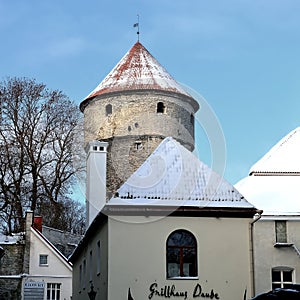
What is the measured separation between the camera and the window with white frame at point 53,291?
37.6m

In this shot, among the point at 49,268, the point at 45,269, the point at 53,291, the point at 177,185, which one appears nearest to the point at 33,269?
the point at 45,269

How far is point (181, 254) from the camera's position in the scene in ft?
68.2

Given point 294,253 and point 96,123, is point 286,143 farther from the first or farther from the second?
point 96,123

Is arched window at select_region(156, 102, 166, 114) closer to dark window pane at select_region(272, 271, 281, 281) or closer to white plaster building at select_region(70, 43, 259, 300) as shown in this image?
white plaster building at select_region(70, 43, 259, 300)

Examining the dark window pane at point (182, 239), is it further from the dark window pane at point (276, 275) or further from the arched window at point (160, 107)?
the arched window at point (160, 107)

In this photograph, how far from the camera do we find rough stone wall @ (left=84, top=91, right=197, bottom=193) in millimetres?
44781

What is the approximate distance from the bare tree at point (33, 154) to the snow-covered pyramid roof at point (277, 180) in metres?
19.6

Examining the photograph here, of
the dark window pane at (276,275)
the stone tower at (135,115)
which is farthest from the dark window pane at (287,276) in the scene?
the stone tower at (135,115)

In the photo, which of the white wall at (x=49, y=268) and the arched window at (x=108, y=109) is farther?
the arched window at (x=108, y=109)

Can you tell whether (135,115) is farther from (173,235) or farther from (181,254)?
(181,254)

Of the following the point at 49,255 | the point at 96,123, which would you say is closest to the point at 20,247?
the point at 49,255

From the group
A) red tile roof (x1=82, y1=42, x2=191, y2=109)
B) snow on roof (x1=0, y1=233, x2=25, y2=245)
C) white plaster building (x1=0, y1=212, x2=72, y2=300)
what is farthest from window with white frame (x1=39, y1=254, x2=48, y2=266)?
red tile roof (x1=82, y1=42, x2=191, y2=109)

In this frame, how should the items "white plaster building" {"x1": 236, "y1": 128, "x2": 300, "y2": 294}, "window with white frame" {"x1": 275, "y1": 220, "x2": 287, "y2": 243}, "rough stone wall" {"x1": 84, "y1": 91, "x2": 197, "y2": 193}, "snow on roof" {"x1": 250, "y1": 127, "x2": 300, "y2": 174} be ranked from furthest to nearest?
"rough stone wall" {"x1": 84, "y1": 91, "x2": 197, "y2": 193} < "snow on roof" {"x1": 250, "y1": 127, "x2": 300, "y2": 174} < "window with white frame" {"x1": 275, "y1": 220, "x2": 287, "y2": 243} < "white plaster building" {"x1": 236, "y1": 128, "x2": 300, "y2": 294}

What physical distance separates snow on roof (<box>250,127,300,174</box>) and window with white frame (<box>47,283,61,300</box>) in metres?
16.4
